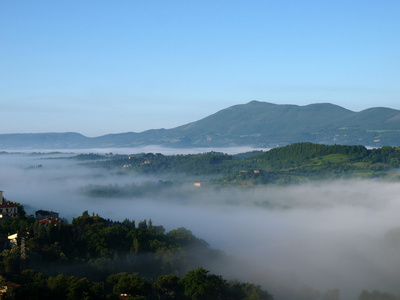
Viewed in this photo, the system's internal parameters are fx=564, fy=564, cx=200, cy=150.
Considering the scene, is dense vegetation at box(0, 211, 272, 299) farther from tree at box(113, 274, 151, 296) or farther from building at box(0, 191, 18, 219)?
building at box(0, 191, 18, 219)

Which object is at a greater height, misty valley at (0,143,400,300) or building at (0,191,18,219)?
building at (0,191,18,219)

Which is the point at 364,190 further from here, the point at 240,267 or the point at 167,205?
the point at 240,267

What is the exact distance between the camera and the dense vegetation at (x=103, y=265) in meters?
51.2

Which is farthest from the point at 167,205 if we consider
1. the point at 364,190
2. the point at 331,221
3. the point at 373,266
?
the point at 373,266

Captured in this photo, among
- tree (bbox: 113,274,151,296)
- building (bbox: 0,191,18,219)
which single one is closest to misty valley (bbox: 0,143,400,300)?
tree (bbox: 113,274,151,296)

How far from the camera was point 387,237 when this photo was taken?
408 feet

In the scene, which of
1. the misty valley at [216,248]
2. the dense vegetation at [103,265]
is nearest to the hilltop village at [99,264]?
the dense vegetation at [103,265]

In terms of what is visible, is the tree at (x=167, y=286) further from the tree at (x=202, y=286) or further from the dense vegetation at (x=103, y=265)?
the tree at (x=202, y=286)

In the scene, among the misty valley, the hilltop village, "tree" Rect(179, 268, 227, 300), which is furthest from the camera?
the misty valley

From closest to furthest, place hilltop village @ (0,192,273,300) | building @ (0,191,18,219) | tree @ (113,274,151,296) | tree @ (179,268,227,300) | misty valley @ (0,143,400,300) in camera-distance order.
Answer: hilltop village @ (0,192,273,300), tree @ (113,274,151,296), tree @ (179,268,227,300), misty valley @ (0,143,400,300), building @ (0,191,18,219)

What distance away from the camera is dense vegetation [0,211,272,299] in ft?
168

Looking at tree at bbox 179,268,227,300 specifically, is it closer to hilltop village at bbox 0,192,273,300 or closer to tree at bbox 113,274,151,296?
hilltop village at bbox 0,192,273,300

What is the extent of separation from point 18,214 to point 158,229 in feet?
82.1

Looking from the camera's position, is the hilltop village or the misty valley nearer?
the hilltop village
